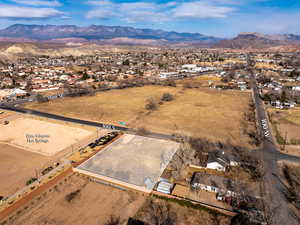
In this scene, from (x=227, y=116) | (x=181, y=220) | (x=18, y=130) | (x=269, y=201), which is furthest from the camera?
(x=227, y=116)

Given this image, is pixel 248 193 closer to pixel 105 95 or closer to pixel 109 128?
pixel 109 128

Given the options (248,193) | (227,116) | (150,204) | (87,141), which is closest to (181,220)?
(150,204)

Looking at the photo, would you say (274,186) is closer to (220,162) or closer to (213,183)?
(220,162)

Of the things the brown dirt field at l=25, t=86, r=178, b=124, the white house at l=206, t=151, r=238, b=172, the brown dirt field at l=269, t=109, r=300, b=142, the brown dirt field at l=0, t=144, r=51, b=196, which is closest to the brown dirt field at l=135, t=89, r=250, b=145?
the brown dirt field at l=25, t=86, r=178, b=124

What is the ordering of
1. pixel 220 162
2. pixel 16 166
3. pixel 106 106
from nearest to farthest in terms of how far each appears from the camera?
pixel 220 162
pixel 16 166
pixel 106 106

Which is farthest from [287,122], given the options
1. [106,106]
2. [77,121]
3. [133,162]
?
[77,121]

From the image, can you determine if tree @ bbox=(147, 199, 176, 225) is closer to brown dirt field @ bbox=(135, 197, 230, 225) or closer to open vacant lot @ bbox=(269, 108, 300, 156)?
brown dirt field @ bbox=(135, 197, 230, 225)
